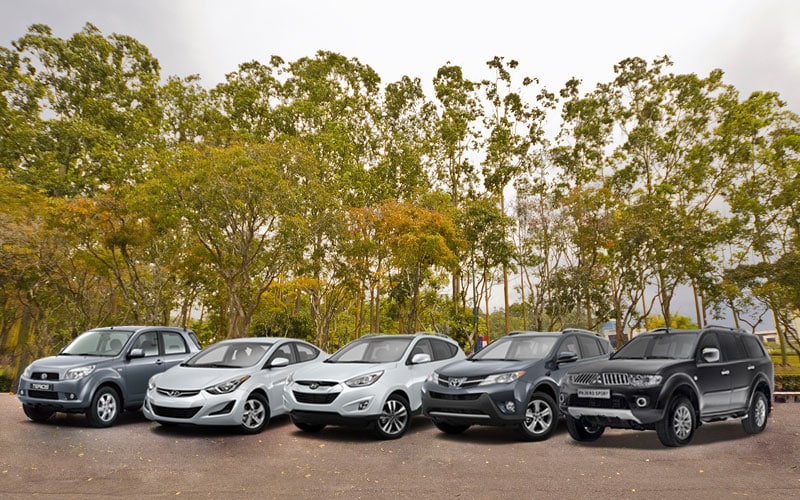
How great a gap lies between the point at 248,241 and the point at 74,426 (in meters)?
12.9

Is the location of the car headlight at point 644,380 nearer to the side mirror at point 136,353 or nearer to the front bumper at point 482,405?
the front bumper at point 482,405

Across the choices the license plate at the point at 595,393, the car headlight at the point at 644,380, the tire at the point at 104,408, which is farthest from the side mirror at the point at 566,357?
the tire at the point at 104,408

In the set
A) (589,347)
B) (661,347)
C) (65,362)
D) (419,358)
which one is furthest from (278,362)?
(661,347)

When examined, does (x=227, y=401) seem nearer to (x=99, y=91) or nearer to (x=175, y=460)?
(x=175, y=460)

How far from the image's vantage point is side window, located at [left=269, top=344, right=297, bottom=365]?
1168 cm

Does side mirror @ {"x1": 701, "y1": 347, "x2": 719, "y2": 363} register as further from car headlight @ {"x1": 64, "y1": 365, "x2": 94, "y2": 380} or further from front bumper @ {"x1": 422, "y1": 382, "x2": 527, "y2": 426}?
car headlight @ {"x1": 64, "y1": 365, "x2": 94, "y2": 380}

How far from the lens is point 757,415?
424 inches

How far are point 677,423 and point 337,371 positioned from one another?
521cm

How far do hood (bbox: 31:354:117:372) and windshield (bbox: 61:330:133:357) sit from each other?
293mm

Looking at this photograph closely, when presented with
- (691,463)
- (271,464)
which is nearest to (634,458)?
(691,463)

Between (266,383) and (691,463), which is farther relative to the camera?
(266,383)

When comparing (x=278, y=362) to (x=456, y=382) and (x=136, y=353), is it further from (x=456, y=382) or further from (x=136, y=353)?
(x=456, y=382)

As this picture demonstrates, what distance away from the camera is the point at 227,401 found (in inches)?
406

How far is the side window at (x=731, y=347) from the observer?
412 inches
